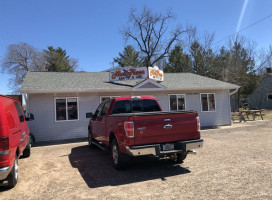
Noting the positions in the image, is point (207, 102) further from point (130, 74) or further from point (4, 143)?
point (4, 143)

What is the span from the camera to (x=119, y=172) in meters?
5.66

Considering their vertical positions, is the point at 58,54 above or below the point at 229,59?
above

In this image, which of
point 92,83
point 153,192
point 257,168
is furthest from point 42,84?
point 257,168

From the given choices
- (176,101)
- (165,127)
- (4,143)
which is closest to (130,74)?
(176,101)

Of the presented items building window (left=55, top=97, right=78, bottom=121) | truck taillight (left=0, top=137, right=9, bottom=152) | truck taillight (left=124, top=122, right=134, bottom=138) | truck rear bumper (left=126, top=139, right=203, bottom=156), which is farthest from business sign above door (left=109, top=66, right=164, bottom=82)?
truck taillight (left=0, top=137, right=9, bottom=152)

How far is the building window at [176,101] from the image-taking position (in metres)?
14.6

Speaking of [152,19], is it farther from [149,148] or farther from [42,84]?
[149,148]

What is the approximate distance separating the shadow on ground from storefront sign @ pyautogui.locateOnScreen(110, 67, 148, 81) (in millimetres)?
7465

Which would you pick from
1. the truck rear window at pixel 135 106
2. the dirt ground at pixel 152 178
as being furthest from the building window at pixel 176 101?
the truck rear window at pixel 135 106

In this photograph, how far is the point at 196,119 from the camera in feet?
18.3

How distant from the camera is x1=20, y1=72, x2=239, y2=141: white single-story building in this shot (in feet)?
38.8

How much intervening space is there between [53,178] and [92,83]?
28.2ft

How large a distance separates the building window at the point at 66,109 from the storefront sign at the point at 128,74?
3.07 meters

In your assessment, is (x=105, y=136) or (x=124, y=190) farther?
(x=105, y=136)
